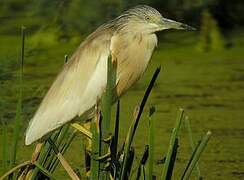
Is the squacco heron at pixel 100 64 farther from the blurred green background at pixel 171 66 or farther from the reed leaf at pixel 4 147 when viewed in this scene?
the blurred green background at pixel 171 66

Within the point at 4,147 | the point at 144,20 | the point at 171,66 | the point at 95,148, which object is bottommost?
the point at 171,66

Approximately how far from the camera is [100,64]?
2357 mm

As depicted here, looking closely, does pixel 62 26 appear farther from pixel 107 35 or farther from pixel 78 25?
pixel 107 35

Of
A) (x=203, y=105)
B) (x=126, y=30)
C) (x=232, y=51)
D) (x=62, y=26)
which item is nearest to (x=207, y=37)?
(x=232, y=51)

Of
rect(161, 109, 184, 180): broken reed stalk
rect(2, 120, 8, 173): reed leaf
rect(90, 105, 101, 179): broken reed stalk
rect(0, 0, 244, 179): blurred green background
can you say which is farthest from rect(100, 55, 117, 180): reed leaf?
rect(0, 0, 244, 179): blurred green background

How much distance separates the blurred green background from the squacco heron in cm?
61

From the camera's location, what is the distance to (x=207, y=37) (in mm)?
5578

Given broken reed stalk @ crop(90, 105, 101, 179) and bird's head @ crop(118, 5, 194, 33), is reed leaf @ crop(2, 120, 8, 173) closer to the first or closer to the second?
broken reed stalk @ crop(90, 105, 101, 179)

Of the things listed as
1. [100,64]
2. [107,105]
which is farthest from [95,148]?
[100,64]

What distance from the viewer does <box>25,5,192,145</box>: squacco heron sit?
2328mm

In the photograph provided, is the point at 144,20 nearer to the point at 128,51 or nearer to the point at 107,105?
the point at 128,51

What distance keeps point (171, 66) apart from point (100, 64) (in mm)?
2818

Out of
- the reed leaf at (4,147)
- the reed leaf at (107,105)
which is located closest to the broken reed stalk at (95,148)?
the reed leaf at (107,105)

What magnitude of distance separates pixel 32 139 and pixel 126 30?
40 centimetres
